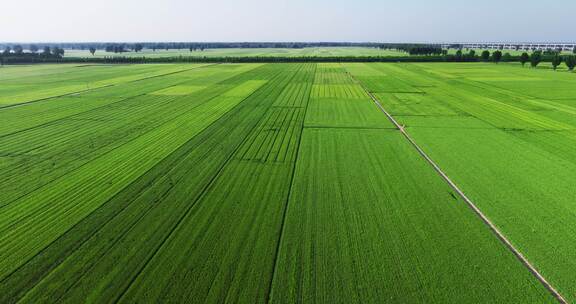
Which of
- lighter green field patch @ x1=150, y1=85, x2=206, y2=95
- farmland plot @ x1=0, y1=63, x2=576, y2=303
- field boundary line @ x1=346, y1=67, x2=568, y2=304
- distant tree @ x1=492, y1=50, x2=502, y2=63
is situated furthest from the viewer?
distant tree @ x1=492, y1=50, x2=502, y2=63

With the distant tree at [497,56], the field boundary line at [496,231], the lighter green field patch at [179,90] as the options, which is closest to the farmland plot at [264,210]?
the field boundary line at [496,231]

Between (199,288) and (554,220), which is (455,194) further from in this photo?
(199,288)

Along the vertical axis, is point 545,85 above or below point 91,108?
above

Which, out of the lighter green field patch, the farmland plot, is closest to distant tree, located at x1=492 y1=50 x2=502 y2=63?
the farmland plot

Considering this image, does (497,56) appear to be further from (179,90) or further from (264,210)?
(264,210)

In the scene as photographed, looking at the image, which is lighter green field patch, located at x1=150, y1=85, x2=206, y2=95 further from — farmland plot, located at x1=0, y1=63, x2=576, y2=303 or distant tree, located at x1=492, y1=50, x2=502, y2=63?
distant tree, located at x1=492, y1=50, x2=502, y2=63

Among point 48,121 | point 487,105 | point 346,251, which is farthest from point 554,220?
point 48,121

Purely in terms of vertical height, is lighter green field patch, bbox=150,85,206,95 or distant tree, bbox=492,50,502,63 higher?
distant tree, bbox=492,50,502,63

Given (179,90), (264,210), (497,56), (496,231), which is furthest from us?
(497,56)

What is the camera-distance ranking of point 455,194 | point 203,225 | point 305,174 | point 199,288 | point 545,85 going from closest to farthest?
1. point 199,288
2. point 203,225
3. point 455,194
4. point 305,174
5. point 545,85

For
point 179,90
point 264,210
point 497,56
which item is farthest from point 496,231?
point 497,56

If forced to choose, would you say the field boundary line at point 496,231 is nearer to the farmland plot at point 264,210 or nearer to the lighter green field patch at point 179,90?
the farmland plot at point 264,210
